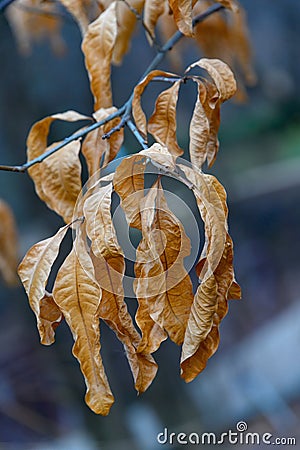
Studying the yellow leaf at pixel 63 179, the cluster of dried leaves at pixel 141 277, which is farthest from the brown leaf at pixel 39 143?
the cluster of dried leaves at pixel 141 277

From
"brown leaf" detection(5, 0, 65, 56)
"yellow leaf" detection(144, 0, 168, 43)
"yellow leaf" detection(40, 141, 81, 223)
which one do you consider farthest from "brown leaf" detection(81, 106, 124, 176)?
"brown leaf" detection(5, 0, 65, 56)

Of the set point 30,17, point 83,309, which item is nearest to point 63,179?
point 83,309

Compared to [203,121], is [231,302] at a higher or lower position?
lower

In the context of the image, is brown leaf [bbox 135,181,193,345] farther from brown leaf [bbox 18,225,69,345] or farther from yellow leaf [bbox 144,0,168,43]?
yellow leaf [bbox 144,0,168,43]

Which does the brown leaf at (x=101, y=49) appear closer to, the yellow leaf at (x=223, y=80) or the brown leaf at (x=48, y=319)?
the yellow leaf at (x=223, y=80)

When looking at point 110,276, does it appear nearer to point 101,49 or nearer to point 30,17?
point 101,49

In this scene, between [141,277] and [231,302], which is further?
[231,302]
